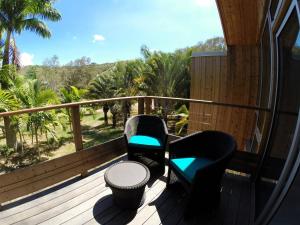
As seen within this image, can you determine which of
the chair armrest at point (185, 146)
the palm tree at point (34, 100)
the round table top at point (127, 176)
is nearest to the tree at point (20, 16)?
the palm tree at point (34, 100)

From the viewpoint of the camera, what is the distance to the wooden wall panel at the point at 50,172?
2.27 meters

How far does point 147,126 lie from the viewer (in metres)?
3.47

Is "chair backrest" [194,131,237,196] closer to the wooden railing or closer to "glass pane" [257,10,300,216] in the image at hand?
"glass pane" [257,10,300,216]

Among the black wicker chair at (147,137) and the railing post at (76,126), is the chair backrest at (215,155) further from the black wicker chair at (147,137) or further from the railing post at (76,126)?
the railing post at (76,126)

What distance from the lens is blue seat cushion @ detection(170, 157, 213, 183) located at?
85.2 inches

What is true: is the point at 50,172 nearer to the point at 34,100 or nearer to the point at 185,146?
the point at 185,146

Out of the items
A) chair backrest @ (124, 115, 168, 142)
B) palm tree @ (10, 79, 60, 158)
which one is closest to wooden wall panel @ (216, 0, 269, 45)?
chair backrest @ (124, 115, 168, 142)

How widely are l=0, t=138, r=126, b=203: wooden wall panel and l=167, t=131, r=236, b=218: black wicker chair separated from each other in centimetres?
135

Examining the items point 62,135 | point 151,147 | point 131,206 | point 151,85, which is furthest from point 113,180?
point 62,135

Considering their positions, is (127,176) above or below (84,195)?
above

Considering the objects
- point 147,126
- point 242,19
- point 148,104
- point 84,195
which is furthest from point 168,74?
point 84,195

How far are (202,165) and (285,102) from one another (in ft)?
3.78

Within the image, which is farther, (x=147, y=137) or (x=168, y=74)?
(x=168, y=74)

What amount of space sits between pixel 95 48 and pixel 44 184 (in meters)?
41.9
